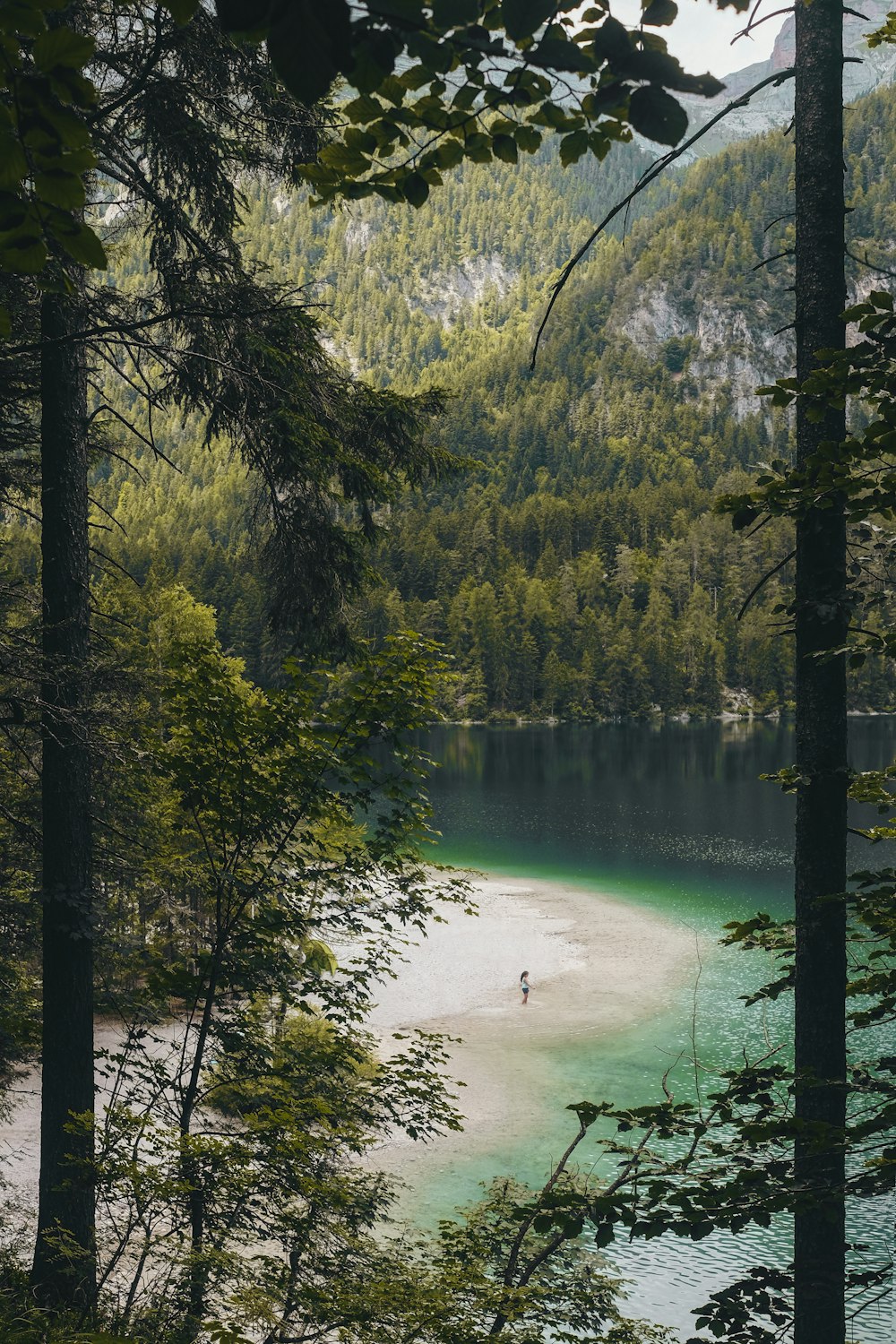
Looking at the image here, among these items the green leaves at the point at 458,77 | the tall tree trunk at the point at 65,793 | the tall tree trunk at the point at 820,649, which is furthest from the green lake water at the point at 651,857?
the green leaves at the point at 458,77

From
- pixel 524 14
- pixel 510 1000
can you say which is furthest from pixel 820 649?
pixel 510 1000

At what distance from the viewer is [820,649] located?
4383 millimetres

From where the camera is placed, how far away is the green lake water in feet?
47.4

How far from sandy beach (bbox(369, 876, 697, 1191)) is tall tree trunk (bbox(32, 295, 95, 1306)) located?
9321 millimetres

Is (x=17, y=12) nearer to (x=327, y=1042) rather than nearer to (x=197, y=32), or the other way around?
(x=197, y=32)

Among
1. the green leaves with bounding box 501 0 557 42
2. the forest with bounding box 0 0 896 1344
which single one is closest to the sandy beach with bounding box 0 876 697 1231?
the forest with bounding box 0 0 896 1344

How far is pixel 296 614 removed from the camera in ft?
25.3

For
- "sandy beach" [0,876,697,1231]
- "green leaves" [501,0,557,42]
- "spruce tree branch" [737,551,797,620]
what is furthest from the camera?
"sandy beach" [0,876,697,1231]

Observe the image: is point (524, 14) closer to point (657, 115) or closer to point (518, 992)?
point (657, 115)

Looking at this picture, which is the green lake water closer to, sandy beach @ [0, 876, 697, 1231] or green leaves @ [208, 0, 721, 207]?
sandy beach @ [0, 876, 697, 1231]

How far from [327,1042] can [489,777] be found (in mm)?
56920

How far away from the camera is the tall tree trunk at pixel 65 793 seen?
6566mm

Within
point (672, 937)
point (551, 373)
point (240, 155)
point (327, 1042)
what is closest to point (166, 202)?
point (240, 155)

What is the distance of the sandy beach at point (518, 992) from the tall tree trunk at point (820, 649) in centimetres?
1188
